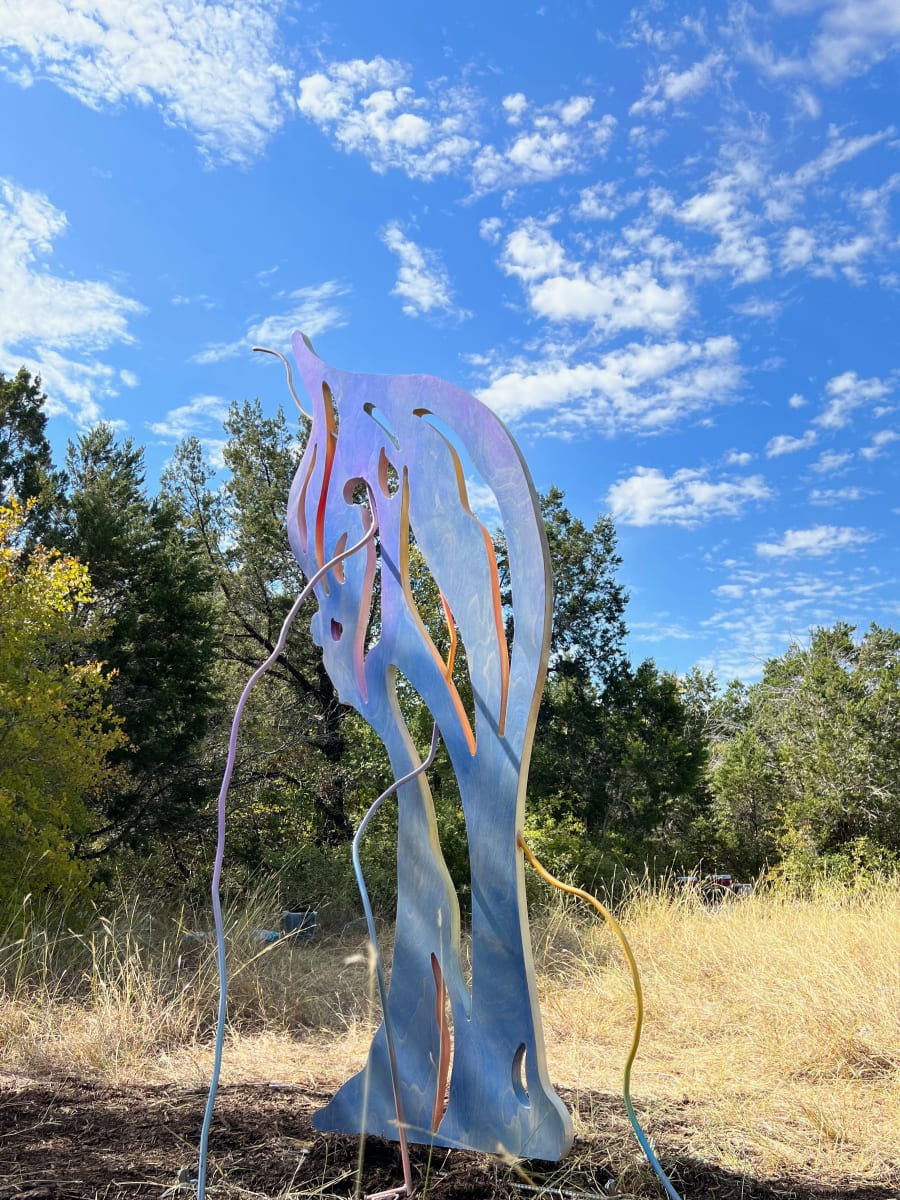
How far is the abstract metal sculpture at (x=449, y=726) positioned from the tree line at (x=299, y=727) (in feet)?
18.7

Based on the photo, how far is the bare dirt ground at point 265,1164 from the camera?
2383mm

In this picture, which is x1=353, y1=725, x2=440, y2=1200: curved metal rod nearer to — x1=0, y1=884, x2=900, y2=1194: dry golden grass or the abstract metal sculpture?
the abstract metal sculpture

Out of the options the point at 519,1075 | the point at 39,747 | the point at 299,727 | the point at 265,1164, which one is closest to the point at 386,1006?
the point at 519,1075

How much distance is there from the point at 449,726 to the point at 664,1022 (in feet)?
10.4

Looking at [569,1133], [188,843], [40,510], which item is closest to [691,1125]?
[569,1133]

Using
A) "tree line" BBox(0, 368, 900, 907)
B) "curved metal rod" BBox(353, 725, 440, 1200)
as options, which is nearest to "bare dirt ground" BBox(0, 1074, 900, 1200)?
"curved metal rod" BBox(353, 725, 440, 1200)

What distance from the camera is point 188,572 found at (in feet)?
35.6

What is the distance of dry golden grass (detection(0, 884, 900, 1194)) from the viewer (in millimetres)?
3186

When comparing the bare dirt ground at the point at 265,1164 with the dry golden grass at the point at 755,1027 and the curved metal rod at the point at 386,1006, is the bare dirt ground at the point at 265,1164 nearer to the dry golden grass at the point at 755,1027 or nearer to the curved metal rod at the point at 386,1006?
the curved metal rod at the point at 386,1006

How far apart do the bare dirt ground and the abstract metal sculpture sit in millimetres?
110

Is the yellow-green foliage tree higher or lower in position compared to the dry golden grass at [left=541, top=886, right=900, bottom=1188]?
higher

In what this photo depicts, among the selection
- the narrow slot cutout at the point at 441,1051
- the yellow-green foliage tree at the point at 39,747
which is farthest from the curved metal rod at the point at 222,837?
the yellow-green foliage tree at the point at 39,747

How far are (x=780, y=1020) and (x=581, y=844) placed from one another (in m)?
5.59

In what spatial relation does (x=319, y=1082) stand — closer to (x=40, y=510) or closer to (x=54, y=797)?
(x=54, y=797)
